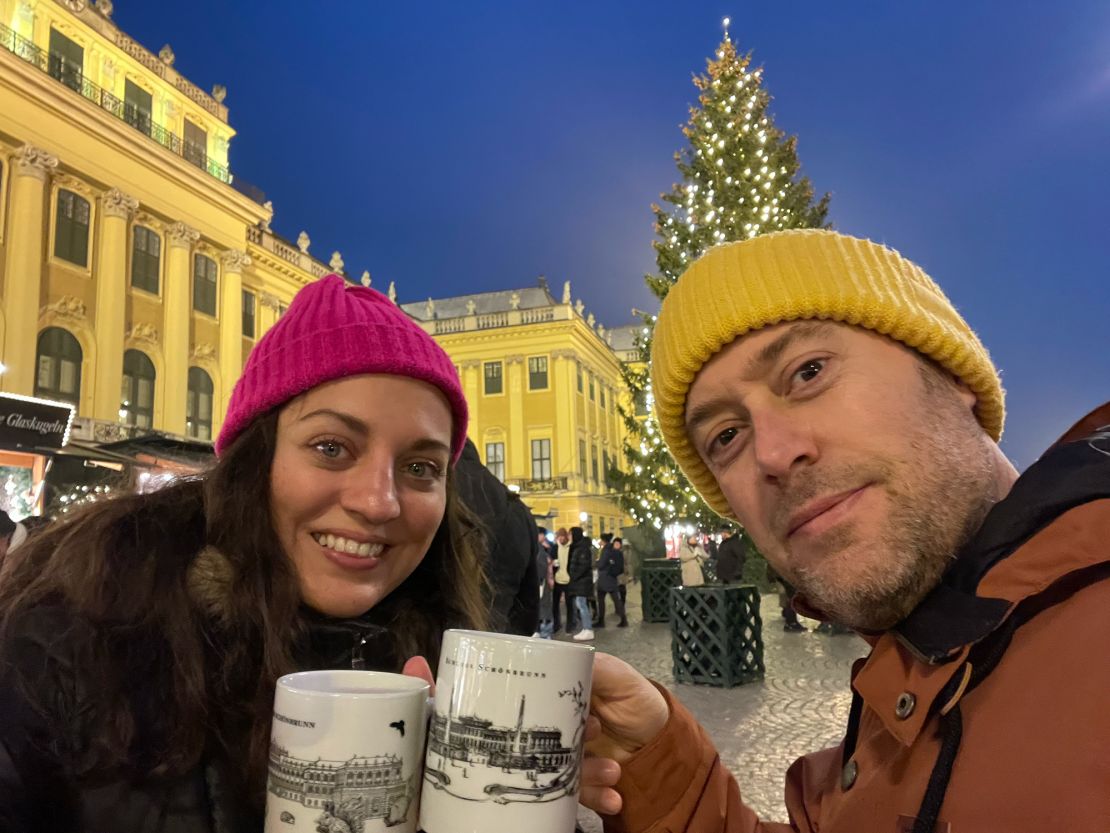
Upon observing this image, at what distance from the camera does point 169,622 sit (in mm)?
1094

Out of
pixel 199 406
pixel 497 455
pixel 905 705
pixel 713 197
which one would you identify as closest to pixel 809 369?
pixel 905 705

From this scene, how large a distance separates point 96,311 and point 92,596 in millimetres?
19624

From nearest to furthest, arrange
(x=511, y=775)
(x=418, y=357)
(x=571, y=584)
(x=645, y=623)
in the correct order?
1. (x=511, y=775)
2. (x=418, y=357)
3. (x=571, y=584)
4. (x=645, y=623)

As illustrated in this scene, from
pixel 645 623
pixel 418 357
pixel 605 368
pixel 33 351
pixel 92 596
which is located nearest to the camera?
pixel 92 596

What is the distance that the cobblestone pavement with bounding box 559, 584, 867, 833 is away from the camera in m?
3.86

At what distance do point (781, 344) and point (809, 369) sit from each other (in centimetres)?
7

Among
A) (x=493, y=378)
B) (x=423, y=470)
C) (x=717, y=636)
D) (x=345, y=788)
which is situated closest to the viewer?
(x=345, y=788)

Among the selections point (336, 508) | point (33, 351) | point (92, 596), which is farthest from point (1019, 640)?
point (33, 351)

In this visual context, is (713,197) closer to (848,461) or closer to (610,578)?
(610,578)

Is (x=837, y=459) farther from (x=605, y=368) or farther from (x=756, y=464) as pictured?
(x=605, y=368)

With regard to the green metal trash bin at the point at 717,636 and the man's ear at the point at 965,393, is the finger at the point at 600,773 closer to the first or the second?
the man's ear at the point at 965,393

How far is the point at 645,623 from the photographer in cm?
1121

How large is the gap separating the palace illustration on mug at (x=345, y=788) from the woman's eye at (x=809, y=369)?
92cm

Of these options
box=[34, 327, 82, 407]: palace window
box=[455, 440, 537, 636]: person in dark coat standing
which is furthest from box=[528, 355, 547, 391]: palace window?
box=[455, 440, 537, 636]: person in dark coat standing
